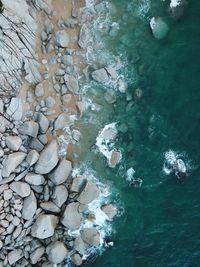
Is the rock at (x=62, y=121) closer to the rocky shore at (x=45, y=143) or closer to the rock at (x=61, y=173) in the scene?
the rocky shore at (x=45, y=143)

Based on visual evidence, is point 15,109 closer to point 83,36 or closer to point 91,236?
point 83,36

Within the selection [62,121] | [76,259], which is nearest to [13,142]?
[62,121]

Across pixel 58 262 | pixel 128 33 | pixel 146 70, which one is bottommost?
pixel 58 262

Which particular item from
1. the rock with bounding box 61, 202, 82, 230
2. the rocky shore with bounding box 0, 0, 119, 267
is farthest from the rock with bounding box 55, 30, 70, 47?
the rock with bounding box 61, 202, 82, 230

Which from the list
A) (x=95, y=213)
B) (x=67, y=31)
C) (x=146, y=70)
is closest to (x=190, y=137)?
(x=146, y=70)

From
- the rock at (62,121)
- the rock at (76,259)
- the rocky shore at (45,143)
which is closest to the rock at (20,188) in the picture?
the rocky shore at (45,143)

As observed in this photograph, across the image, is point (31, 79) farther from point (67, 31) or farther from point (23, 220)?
point (23, 220)

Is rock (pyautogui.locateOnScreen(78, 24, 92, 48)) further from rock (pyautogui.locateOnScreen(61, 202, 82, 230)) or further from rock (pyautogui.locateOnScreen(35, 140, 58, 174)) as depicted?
rock (pyautogui.locateOnScreen(61, 202, 82, 230))
